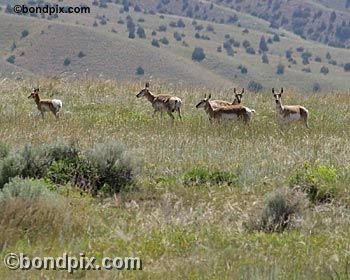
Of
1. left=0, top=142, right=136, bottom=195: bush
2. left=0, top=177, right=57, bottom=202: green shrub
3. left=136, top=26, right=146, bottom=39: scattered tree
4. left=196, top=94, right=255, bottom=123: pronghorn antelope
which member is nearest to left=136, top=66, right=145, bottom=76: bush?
left=136, top=26, right=146, bottom=39: scattered tree

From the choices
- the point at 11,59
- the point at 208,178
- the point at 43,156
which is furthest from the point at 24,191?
the point at 11,59

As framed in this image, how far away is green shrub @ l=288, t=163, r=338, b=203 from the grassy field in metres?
0.04

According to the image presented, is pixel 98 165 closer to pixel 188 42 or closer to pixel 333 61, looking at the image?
pixel 188 42

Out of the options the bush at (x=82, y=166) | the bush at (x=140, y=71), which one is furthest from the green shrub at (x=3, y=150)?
the bush at (x=140, y=71)

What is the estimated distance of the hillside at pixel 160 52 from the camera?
90.9m

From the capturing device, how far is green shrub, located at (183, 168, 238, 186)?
10.1 m

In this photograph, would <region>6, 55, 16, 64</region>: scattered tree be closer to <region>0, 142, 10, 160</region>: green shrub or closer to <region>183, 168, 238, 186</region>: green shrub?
<region>0, 142, 10, 160</region>: green shrub

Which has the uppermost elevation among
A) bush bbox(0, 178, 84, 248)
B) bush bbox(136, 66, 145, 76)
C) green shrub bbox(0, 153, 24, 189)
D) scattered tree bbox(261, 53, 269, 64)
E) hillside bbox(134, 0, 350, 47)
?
bush bbox(0, 178, 84, 248)

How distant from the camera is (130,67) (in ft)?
299

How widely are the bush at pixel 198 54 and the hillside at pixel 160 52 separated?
73cm

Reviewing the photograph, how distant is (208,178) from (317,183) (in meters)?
1.52

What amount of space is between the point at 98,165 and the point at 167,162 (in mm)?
1617

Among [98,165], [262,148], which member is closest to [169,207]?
[98,165]

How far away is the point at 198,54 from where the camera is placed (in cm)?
10575
